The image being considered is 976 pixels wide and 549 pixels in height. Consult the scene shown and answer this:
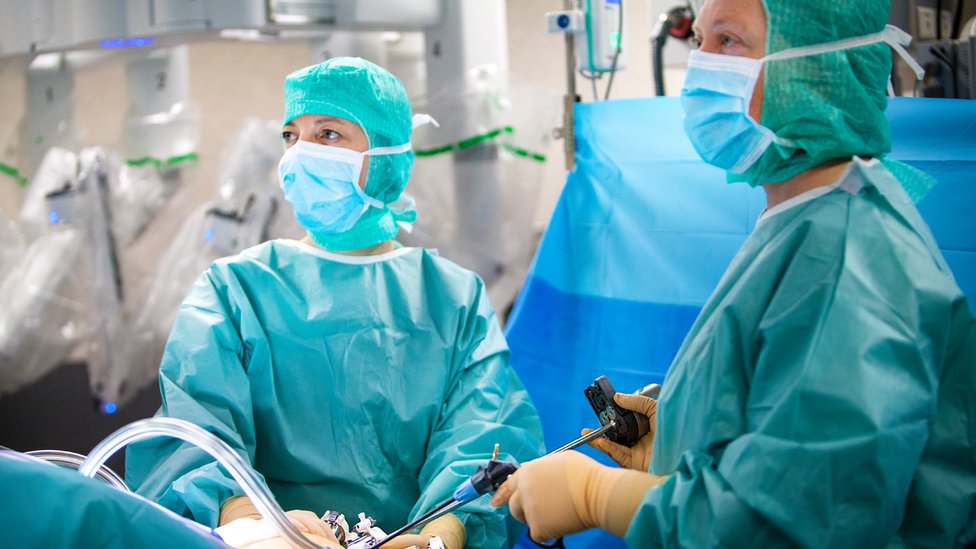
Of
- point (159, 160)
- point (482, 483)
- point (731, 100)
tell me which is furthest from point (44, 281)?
point (731, 100)

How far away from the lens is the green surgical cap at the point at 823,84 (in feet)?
3.76

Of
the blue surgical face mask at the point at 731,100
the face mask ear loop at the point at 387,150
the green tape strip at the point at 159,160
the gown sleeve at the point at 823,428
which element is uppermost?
the blue surgical face mask at the point at 731,100

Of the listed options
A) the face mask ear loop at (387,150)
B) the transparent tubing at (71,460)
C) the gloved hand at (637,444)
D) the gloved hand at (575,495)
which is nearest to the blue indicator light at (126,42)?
the face mask ear loop at (387,150)

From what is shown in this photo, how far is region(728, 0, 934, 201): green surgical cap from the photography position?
1146 millimetres

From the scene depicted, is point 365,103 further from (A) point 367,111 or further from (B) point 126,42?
(B) point 126,42

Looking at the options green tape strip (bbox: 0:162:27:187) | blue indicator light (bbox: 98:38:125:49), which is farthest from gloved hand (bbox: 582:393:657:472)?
green tape strip (bbox: 0:162:27:187)

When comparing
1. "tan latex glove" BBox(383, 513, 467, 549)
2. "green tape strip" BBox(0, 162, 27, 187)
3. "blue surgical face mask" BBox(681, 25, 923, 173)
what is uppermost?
"blue surgical face mask" BBox(681, 25, 923, 173)

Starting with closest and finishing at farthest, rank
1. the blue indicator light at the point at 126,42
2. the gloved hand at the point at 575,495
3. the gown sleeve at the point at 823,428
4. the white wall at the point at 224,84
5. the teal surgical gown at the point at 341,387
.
Answer: the gown sleeve at the point at 823,428
the gloved hand at the point at 575,495
the teal surgical gown at the point at 341,387
the blue indicator light at the point at 126,42
the white wall at the point at 224,84

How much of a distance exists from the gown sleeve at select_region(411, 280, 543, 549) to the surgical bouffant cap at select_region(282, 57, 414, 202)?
0.96 ft

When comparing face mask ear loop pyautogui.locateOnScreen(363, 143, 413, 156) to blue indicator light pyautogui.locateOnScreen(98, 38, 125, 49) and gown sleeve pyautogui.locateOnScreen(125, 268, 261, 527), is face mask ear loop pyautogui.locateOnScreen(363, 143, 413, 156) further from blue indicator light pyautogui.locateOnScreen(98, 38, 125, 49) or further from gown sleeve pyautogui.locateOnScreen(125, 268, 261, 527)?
blue indicator light pyautogui.locateOnScreen(98, 38, 125, 49)

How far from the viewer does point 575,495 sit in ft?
3.84

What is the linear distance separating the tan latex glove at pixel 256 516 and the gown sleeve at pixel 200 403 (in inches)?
0.9

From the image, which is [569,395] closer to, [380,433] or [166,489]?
[380,433]

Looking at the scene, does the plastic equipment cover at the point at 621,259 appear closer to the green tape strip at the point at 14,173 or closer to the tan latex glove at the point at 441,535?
the tan latex glove at the point at 441,535
